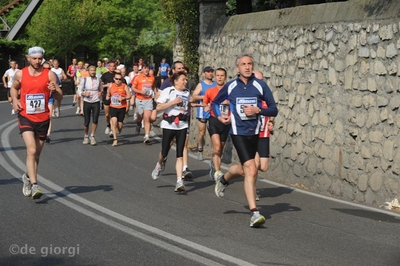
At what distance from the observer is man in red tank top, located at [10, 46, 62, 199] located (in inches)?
458

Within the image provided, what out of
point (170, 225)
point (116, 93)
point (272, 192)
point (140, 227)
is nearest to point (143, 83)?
point (116, 93)

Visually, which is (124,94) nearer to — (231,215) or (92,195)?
(92,195)

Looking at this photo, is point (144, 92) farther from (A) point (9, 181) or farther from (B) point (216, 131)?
(A) point (9, 181)

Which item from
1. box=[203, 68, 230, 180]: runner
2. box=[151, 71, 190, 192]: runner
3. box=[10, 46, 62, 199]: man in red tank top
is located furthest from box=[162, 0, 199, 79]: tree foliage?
box=[10, 46, 62, 199]: man in red tank top

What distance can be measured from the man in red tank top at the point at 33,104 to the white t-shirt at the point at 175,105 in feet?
5.81

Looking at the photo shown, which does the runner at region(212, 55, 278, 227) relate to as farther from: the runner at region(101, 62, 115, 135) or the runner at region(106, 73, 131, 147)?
the runner at region(101, 62, 115, 135)

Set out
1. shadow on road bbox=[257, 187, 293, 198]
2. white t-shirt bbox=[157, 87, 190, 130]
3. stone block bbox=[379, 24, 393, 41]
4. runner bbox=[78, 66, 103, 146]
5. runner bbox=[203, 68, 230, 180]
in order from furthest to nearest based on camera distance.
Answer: runner bbox=[78, 66, 103, 146]
runner bbox=[203, 68, 230, 180]
white t-shirt bbox=[157, 87, 190, 130]
shadow on road bbox=[257, 187, 293, 198]
stone block bbox=[379, 24, 393, 41]

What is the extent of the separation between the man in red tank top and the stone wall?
4.22m

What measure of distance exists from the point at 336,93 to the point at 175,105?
2.42m

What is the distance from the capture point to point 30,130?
11703 mm

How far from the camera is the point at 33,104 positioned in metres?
11.7

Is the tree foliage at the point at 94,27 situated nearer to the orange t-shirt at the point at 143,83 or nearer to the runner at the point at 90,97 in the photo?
the orange t-shirt at the point at 143,83

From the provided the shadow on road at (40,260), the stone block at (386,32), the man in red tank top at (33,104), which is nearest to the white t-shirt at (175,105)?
the man in red tank top at (33,104)

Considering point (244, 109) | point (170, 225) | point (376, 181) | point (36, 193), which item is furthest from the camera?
point (376, 181)
